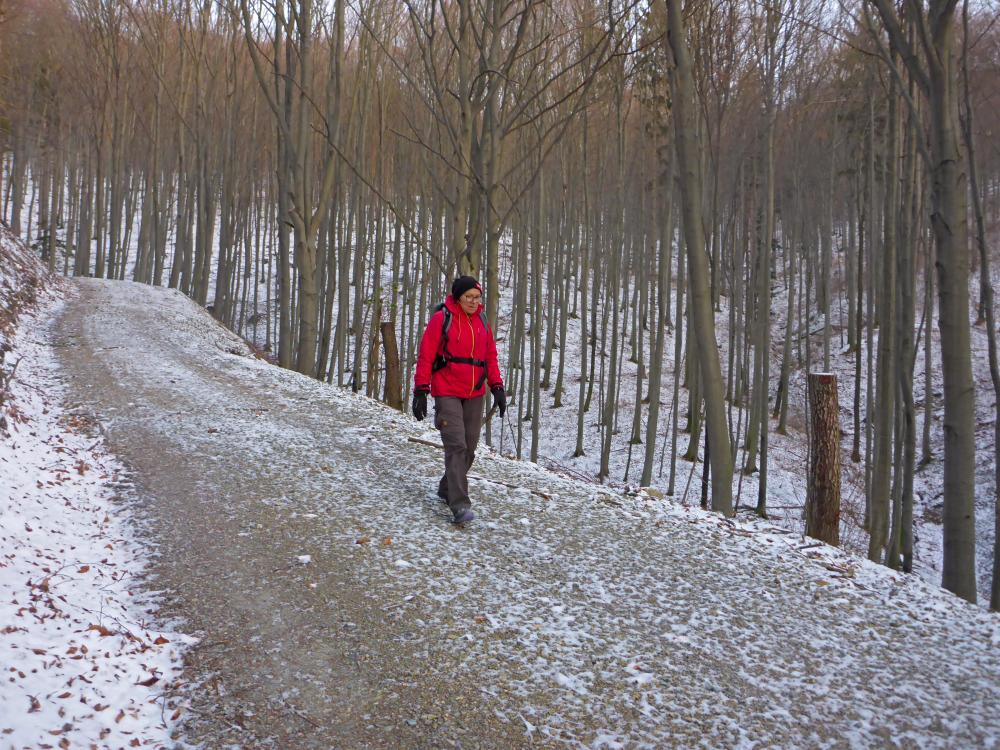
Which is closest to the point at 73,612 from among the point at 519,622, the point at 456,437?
the point at 519,622

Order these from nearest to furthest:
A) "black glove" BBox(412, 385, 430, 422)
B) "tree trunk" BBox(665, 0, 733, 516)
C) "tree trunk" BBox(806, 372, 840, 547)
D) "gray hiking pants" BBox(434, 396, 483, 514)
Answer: "black glove" BBox(412, 385, 430, 422) < "gray hiking pants" BBox(434, 396, 483, 514) < "tree trunk" BBox(806, 372, 840, 547) < "tree trunk" BBox(665, 0, 733, 516)

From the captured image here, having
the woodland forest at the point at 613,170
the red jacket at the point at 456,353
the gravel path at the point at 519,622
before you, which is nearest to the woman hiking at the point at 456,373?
the red jacket at the point at 456,353

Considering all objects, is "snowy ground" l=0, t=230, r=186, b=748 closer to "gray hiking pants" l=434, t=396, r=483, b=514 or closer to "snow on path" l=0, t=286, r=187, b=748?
"snow on path" l=0, t=286, r=187, b=748

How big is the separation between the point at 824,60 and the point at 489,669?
15.2 m

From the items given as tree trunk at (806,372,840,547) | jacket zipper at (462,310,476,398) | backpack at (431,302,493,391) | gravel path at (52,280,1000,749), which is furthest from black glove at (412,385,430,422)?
tree trunk at (806,372,840,547)

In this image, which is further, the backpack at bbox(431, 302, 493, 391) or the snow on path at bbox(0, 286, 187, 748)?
the backpack at bbox(431, 302, 493, 391)

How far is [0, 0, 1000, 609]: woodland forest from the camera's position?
7523 mm

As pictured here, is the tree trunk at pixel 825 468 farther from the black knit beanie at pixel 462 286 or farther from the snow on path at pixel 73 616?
the snow on path at pixel 73 616

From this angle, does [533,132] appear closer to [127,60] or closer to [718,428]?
[718,428]

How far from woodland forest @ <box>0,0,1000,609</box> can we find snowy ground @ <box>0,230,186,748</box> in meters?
4.67

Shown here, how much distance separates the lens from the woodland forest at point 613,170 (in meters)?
7.52

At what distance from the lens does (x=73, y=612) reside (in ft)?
11.9

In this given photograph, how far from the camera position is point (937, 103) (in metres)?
6.00

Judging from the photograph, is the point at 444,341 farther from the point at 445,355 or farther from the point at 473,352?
the point at 473,352
